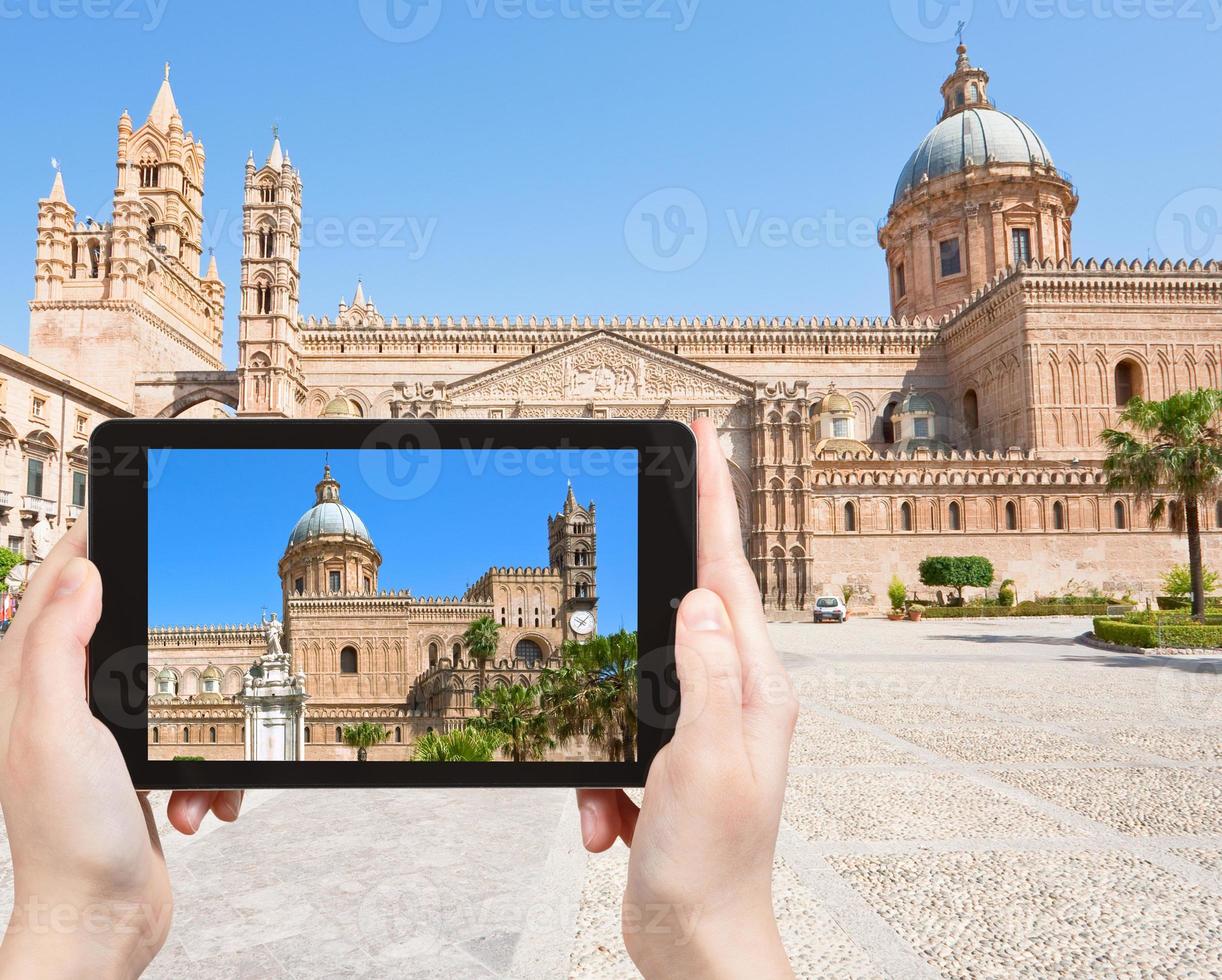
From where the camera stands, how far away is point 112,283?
138 feet

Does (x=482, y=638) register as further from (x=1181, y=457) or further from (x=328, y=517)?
(x=1181, y=457)

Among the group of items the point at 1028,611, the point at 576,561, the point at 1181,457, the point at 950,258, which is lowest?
the point at 1028,611

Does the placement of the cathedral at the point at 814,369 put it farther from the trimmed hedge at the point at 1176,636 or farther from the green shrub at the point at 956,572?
the trimmed hedge at the point at 1176,636

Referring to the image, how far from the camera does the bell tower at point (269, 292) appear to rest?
3994 cm

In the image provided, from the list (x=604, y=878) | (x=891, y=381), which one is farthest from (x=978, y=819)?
(x=891, y=381)

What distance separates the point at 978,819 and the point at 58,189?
176 ft

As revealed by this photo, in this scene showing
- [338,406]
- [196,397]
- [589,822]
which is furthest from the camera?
[338,406]

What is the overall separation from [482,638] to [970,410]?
4931 cm

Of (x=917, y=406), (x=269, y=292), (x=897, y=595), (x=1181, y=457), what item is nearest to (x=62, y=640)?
(x=1181, y=457)

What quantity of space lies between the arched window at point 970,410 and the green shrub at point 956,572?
14.1m

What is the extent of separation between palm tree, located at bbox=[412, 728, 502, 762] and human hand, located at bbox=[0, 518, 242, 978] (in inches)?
23.2

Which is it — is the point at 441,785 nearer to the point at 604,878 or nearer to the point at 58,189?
the point at 604,878

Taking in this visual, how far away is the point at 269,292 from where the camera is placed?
41.2 meters

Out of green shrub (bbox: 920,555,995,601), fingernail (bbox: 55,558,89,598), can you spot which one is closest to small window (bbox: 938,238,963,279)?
green shrub (bbox: 920,555,995,601)
